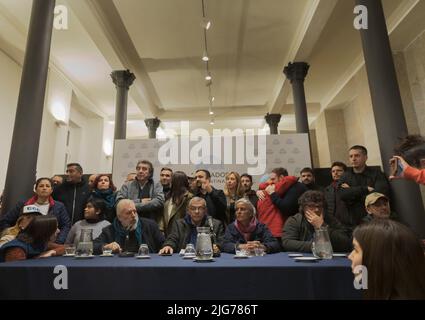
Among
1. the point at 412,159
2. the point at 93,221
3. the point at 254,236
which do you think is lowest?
the point at 254,236

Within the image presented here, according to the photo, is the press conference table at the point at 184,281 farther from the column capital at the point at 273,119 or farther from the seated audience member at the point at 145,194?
the column capital at the point at 273,119

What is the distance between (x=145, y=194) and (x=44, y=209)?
0.97 m

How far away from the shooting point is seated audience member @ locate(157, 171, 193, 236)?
2.71 m

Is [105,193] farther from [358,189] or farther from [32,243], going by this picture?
[358,189]

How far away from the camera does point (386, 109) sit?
3.20 meters

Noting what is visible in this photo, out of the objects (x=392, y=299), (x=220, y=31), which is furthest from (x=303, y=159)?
(x=392, y=299)

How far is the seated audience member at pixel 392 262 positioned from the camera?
754 millimetres

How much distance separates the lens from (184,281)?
1.24 meters

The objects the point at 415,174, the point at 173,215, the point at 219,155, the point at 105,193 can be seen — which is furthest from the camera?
the point at 219,155

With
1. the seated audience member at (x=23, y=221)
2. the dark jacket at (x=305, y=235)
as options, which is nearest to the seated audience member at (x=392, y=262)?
the dark jacket at (x=305, y=235)

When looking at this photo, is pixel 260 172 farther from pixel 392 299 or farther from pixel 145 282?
pixel 392 299

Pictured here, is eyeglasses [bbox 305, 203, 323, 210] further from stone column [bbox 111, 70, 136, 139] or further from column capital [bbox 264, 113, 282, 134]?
column capital [bbox 264, 113, 282, 134]

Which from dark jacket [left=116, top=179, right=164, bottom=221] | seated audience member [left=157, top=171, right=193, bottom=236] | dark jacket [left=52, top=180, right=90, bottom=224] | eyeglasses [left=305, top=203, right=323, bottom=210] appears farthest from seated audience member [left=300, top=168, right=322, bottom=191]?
dark jacket [left=52, top=180, right=90, bottom=224]

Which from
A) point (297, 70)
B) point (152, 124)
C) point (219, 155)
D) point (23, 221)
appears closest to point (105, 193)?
point (23, 221)
